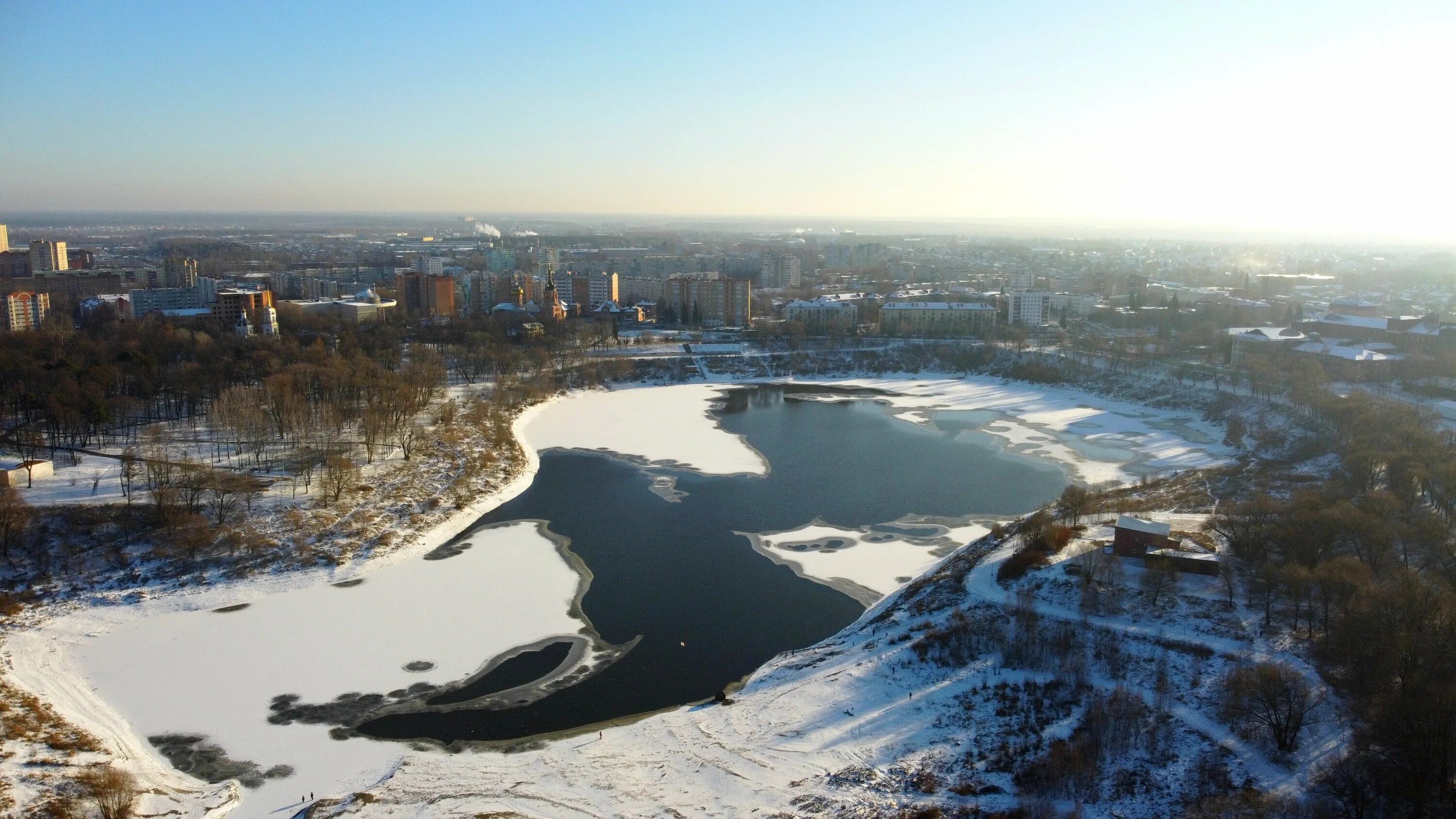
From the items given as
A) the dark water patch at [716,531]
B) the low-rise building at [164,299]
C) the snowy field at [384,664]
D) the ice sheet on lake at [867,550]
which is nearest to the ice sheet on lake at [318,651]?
the snowy field at [384,664]

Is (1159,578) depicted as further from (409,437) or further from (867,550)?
(409,437)

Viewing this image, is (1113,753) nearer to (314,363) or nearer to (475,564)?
(475,564)

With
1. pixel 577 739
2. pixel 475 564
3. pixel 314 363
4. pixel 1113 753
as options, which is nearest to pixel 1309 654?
pixel 1113 753

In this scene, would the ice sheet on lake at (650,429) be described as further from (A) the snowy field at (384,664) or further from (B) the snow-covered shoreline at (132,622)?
(B) the snow-covered shoreline at (132,622)

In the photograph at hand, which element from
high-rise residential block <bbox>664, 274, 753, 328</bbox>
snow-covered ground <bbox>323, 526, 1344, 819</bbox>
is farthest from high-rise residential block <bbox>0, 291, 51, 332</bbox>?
snow-covered ground <bbox>323, 526, 1344, 819</bbox>

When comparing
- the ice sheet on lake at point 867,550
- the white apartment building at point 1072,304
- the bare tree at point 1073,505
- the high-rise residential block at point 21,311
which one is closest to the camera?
the ice sheet on lake at point 867,550

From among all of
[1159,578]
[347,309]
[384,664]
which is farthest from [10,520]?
[347,309]
